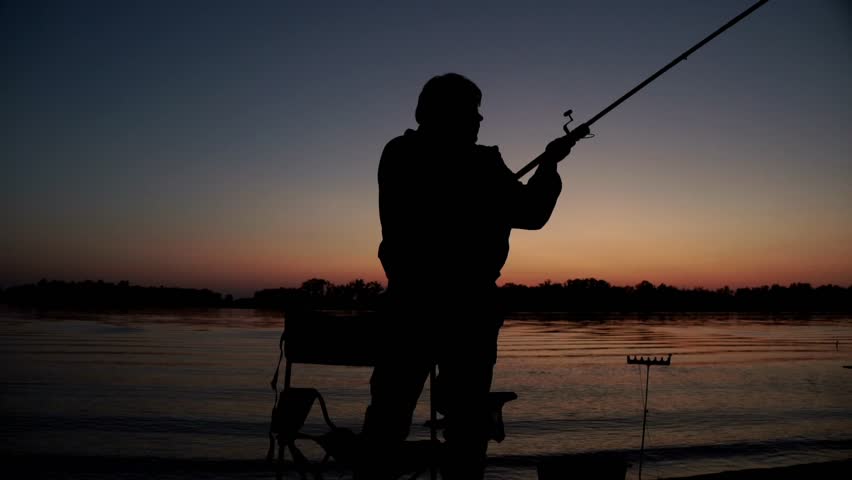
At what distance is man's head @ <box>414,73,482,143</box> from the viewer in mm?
2695

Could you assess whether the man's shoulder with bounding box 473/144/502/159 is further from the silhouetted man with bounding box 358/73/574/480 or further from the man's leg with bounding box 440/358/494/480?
the man's leg with bounding box 440/358/494/480

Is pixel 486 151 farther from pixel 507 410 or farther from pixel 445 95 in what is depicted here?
pixel 507 410

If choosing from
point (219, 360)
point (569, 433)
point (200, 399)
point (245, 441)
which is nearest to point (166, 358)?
point (219, 360)

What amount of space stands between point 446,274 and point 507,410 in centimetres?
1035

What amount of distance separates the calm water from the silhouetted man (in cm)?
527

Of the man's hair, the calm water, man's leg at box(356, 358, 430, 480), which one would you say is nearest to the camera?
man's leg at box(356, 358, 430, 480)

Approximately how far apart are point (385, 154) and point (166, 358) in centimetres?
2217

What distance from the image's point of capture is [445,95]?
2.70m

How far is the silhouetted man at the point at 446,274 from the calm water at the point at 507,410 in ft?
17.3

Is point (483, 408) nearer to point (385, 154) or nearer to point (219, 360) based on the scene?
point (385, 154)

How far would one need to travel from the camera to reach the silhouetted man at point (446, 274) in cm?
258

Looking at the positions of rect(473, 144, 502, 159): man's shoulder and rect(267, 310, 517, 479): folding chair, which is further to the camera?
rect(267, 310, 517, 479): folding chair

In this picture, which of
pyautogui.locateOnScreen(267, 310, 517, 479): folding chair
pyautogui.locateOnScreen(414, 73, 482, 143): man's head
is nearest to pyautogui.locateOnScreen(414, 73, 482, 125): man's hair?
pyautogui.locateOnScreen(414, 73, 482, 143): man's head

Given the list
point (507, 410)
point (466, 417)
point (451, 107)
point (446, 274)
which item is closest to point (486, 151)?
point (451, 107)
